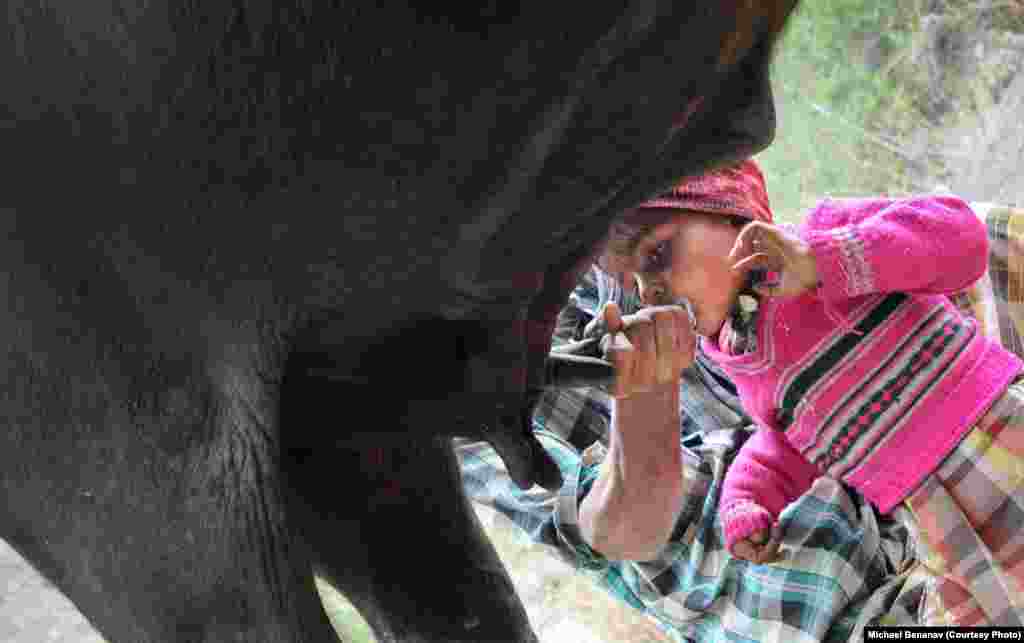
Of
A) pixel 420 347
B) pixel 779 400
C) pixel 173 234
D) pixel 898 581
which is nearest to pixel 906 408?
pixel 779 400

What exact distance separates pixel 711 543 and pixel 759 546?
129mm

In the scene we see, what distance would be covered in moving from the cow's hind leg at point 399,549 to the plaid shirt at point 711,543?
1.95 ft

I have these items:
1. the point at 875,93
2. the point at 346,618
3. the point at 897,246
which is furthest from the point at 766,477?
the point at 875,93

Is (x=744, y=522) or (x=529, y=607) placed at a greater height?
(x=744, y=522)

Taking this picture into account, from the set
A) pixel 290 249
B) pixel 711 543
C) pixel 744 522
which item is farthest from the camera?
pixel 711 543

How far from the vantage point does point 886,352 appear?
1.01 metres

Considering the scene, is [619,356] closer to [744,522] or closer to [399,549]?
[399,549]

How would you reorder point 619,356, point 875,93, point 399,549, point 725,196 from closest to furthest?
point 399,549, point 619,356, point 725,196, point 875,93

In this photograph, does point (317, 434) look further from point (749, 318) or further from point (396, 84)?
point (749, 318)

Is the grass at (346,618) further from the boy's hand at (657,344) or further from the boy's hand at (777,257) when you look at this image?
the boy's hand at (777,257)

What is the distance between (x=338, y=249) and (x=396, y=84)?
0.22 feet

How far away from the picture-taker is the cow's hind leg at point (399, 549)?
41cm

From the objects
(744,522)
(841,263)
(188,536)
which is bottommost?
(744,522)

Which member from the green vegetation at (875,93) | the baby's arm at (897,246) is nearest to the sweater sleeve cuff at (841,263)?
the baby's arm at (897,246)
